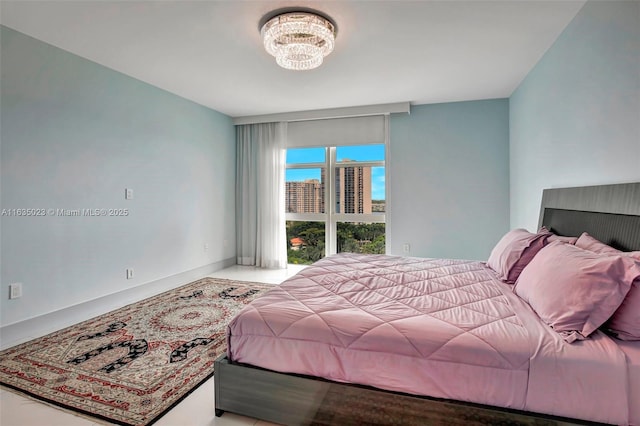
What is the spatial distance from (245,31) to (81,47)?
5.33 feet

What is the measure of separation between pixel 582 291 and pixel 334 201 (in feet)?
13.1

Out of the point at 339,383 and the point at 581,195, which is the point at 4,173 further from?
the point at 581,195

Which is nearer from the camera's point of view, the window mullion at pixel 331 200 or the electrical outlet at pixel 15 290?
the electrical outlet at pixel 15 290

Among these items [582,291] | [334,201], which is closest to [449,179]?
[334,201]

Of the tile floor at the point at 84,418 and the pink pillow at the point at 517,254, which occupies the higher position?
the pink pillow at the point at 517,254

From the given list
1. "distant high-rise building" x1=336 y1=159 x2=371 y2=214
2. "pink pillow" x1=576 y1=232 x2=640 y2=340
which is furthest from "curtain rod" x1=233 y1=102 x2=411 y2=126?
"pink pillow" x1=576 y1=232 x2=640 y2=340

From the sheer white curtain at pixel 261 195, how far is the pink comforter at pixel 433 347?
3.29m

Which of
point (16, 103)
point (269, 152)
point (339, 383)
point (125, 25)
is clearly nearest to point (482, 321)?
point (339, 383)

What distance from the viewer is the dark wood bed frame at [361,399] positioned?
1.33 meters

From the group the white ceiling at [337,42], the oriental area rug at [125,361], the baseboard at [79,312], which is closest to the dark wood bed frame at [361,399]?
the oriental area rug at [125,361]

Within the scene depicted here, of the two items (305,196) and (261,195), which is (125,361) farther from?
(305,196)

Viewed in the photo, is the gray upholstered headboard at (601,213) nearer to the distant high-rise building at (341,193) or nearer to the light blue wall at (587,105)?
the light blue wall at (587,105)

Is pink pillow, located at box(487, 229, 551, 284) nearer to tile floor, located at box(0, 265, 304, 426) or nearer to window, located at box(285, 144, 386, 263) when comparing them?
tile floor, located at box(0, 265, 304, 426)

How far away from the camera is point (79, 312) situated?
3.09m
